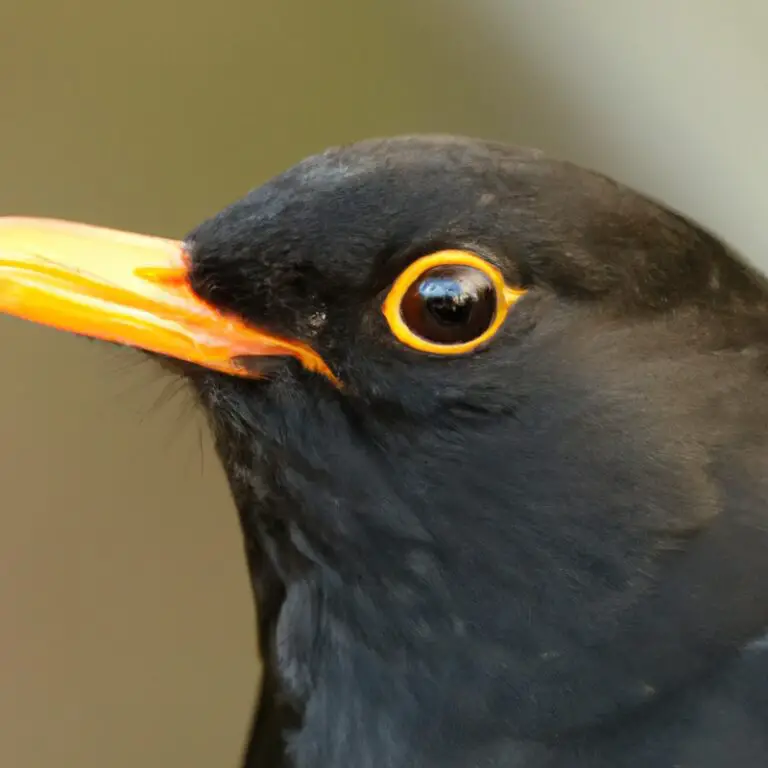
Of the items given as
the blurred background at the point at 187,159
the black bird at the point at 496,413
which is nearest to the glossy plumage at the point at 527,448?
the black bird at the point at 496,413

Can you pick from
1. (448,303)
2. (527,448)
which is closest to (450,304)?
(448,303)

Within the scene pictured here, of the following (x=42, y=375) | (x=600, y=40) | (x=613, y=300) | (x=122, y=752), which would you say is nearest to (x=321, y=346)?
(x=613, y=300)

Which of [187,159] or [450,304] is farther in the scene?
[187,159]

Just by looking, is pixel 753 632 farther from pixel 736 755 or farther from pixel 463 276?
pixel 463 276

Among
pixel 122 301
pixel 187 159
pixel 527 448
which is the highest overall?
pixel 187 159

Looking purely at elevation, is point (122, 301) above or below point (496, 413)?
above

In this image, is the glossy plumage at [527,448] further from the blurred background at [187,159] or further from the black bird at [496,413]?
the blurred background at [187,159]

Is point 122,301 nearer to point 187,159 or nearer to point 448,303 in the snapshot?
point 448,303
